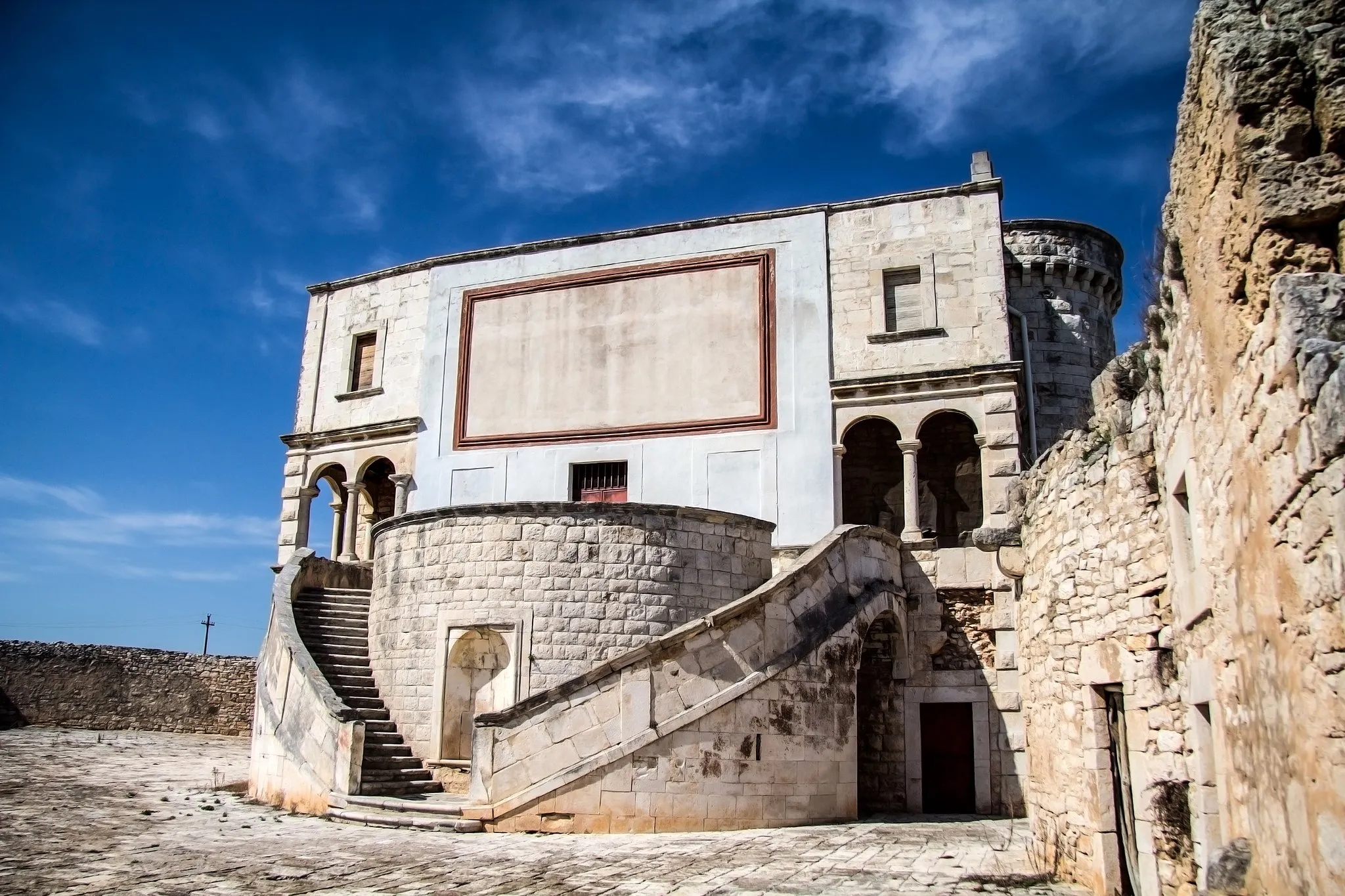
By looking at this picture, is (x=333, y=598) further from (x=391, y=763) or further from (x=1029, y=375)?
(x=1029, y=375)

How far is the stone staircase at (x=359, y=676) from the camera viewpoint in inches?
558

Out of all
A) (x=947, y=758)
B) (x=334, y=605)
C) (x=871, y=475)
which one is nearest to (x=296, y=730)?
(x=334, y=605)

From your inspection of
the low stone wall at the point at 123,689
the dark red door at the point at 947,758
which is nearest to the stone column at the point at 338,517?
the low stone wall at the point at 123,689

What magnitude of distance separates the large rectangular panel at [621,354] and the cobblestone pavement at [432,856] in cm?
910

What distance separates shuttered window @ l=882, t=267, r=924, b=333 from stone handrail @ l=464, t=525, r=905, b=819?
26.4 ft

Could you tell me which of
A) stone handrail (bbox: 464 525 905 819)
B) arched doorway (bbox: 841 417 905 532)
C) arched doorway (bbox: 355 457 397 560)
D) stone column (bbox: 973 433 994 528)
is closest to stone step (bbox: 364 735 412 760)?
stone handrail (bbox: 464 525 905 819)

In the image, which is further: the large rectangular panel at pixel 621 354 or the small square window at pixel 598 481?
the small square window at pixel 598 481

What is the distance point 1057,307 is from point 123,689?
24.8 meters

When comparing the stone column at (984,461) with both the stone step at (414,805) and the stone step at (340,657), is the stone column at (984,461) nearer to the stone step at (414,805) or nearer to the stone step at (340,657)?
the stone step at (414,805)

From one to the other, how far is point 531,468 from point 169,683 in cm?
1356

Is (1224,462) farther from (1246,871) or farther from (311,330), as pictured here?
(311,330)

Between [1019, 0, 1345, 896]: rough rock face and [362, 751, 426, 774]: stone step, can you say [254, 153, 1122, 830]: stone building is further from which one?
[1019, 0, 1345, 896]: rough rock face

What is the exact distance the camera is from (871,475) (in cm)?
2223

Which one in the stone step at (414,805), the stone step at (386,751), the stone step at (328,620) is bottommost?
the stone step at (414,805)
